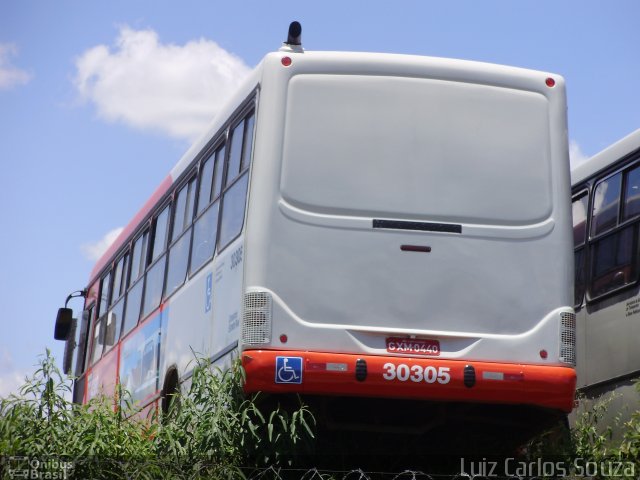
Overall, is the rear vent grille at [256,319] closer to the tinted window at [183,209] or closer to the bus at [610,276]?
the tinted window at [183,209]

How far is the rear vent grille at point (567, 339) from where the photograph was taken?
979 cm

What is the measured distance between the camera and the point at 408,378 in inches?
371

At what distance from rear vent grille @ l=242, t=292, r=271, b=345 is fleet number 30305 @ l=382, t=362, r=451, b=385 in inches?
36.5

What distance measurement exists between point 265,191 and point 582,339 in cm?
425

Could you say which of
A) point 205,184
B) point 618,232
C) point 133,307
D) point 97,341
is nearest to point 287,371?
point 205,184

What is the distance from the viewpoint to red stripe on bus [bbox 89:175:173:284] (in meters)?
14.1

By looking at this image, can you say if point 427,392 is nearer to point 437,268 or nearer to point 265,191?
point 437,268

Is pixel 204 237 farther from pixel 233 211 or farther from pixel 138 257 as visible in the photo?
pixel 138 257

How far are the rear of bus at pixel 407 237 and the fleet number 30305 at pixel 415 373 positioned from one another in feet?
0.03

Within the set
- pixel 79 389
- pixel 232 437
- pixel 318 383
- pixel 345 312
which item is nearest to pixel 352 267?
pixel 345 312

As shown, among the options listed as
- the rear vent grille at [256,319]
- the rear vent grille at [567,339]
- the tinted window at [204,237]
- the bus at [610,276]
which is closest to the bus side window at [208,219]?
the tinted window at [204,237]

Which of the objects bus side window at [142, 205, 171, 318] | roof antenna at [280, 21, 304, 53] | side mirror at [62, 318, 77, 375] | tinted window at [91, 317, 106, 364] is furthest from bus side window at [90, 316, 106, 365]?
roof antenna at [280, 21, 304, 53]

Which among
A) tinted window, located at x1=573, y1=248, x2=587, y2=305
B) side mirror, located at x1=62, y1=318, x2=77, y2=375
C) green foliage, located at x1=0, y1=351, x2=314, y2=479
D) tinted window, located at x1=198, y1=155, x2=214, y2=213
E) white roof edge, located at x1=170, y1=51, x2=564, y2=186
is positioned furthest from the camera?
side mirror, located at x1=62, y1=318, x2=77, y2=375

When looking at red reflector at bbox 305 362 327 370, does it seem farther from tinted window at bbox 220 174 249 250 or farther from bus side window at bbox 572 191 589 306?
bus side window at bbox 572 191 589 306
